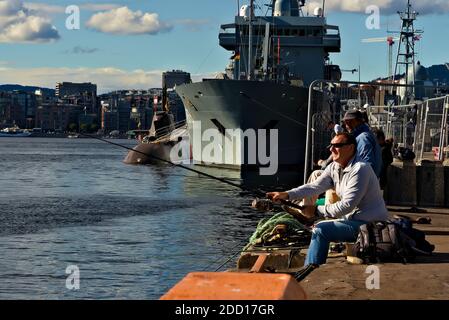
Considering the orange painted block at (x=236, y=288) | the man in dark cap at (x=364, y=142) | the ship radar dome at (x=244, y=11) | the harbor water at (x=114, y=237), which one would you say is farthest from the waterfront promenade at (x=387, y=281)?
the ship radar dome at (x=244, y=11)

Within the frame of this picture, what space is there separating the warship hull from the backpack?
116 ft

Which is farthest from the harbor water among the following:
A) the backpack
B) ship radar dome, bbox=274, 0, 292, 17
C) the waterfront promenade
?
ship radar dome, bbox=274, 0, 292, 17

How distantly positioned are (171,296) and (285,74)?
4399 centimetres

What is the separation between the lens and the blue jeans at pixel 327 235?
320 inches

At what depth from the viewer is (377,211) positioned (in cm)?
831

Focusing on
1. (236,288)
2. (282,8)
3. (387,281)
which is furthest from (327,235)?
(282,8)

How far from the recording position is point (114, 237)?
1950 centimetres

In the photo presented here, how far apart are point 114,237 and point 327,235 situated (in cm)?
1198

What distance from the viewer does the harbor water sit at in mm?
13234

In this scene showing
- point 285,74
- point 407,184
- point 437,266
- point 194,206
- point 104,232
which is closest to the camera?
point 437,266

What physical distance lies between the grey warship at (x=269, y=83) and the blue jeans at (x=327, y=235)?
117 feet
